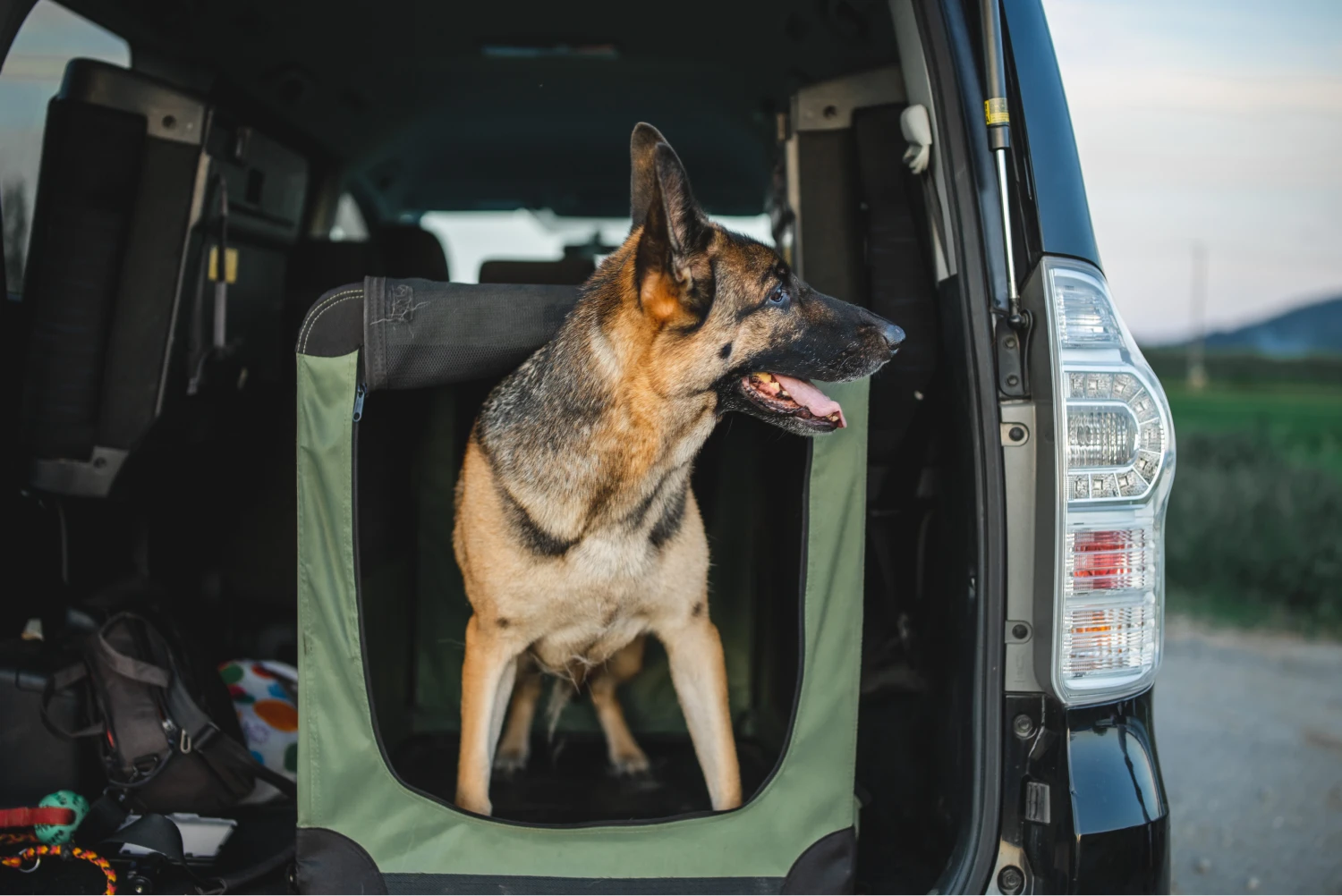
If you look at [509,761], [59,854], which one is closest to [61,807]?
[59,854]

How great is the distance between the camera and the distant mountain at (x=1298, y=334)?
8.88 m

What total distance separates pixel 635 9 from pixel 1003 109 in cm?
174

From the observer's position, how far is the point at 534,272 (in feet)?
10.00

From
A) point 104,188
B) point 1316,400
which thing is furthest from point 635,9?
point 1316,400

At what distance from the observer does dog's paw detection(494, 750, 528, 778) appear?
270 cm

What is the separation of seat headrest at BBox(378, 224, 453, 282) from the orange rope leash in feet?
6.96

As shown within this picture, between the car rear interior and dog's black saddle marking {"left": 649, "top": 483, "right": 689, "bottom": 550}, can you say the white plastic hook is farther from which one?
dog's black saddle marking {"left": 649, "top": 483, "right": 689, "bottom": 550}

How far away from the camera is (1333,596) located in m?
6.54

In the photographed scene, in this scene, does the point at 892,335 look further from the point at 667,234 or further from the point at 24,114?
the point at 24,114

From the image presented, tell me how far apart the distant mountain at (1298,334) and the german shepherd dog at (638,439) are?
28.5 ft

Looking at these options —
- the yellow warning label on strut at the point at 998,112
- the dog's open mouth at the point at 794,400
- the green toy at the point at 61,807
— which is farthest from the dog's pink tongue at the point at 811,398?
the green toy at the point at 61,807

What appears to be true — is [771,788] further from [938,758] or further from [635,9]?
[635,9]

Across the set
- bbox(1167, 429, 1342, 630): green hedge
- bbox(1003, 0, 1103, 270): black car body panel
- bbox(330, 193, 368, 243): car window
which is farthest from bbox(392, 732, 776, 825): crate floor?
bbox(1167, 429, 1342, 630): green hedge

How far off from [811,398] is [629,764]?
1.30 m
